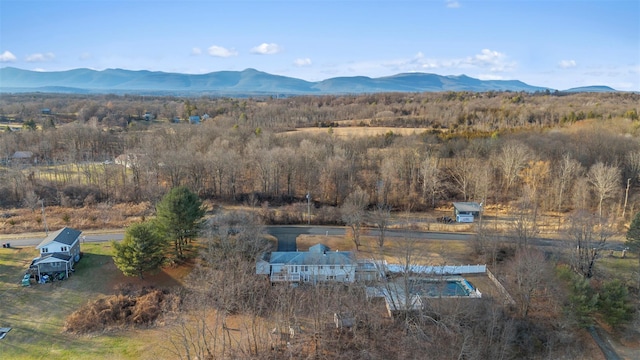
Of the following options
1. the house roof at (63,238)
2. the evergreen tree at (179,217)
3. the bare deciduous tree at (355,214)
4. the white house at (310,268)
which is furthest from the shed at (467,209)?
the house roof at (63,238)

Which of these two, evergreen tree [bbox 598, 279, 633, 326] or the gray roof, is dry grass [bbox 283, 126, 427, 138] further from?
evergreen tree [bbox 598, 279, 633, 326]

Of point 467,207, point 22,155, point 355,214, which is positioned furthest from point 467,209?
point 22,155

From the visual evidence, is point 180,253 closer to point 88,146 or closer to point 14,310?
point 14,310

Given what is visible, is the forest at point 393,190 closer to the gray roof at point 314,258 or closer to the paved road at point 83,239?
the gray roof at point 314,258

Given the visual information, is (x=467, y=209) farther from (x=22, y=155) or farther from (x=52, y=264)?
(x=22, y=155)

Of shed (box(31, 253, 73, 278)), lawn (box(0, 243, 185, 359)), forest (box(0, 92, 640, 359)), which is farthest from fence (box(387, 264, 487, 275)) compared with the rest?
→ shed (box(31, 253, 73, 278))
